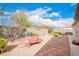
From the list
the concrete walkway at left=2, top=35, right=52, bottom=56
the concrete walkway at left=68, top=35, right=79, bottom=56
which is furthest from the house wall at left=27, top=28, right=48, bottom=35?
the concrete walkway at left=68, top=35, right=79, bottom=56

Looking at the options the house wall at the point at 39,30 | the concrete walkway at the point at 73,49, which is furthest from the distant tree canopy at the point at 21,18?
the concrete walkway at the point at 73,49

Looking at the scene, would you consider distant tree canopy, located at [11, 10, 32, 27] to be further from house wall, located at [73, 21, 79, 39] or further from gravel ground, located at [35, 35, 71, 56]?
house wall, located at [73, 21, 79, 39]

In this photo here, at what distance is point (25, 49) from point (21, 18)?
237mm

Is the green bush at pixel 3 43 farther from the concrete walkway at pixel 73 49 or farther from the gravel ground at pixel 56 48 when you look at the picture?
the concrete walkway at pixel 73 49

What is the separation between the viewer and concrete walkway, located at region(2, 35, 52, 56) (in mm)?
1661

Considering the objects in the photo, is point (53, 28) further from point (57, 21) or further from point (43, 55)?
point (43, 55)

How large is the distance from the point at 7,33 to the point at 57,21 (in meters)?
0.39

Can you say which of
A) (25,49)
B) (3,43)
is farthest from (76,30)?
(3,43)

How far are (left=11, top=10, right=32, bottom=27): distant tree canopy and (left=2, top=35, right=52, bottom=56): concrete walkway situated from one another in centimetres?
16

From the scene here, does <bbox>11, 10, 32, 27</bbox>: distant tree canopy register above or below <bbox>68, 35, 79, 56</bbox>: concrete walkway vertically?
above

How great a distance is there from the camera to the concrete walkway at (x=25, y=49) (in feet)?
5.45

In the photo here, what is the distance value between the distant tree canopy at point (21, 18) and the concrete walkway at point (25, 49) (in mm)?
158

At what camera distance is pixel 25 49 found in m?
1.67

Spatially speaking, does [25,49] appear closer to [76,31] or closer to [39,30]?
[39,30]
